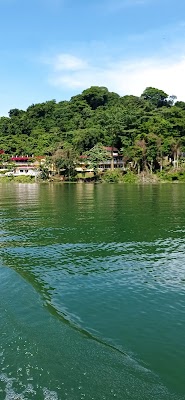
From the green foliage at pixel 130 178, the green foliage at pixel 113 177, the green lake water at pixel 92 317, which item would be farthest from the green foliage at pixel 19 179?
the green lake water at pixel 92 317

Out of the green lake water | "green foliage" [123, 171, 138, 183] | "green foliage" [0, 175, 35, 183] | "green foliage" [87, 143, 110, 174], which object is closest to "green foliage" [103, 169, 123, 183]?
"green foliage" [123, 171, 138, 183]

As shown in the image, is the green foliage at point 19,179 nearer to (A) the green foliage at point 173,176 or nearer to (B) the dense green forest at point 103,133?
(B) the dense green forest at point 103,133

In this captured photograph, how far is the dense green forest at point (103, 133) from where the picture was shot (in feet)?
356

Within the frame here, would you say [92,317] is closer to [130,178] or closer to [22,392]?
[22,392]

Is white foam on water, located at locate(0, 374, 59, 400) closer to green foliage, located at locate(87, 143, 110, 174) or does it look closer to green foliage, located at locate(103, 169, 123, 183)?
green foliage, located at locate(103, 169, 123, 183)

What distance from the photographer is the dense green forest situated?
108500 mm

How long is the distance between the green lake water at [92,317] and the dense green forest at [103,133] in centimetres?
8701

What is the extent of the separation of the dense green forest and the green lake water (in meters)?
87.0

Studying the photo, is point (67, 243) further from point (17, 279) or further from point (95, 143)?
point (95, 143)

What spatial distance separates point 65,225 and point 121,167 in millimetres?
97395

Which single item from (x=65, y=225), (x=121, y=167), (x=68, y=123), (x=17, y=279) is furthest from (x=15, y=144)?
(x=17, y=279)

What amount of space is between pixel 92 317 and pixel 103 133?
12068 cm

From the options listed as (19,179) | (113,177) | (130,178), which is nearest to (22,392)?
(130,178)

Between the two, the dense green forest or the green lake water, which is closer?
the green lake water
